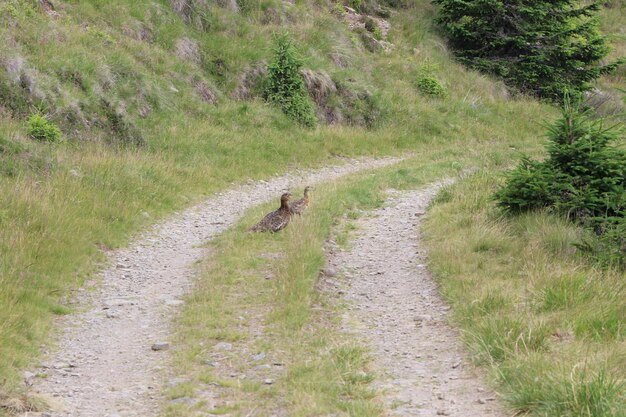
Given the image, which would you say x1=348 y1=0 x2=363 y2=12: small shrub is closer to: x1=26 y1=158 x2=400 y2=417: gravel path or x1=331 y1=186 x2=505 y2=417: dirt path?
x1=26 y1=158 x2=400 y2=417: gravel path

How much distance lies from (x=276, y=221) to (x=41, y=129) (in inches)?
233

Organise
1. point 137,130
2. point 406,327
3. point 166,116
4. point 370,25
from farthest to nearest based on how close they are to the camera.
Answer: point 370,25 < point 166,116 < point 137,130 < point 406,327

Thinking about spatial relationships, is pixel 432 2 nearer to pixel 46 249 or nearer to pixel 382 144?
pixel 382 144

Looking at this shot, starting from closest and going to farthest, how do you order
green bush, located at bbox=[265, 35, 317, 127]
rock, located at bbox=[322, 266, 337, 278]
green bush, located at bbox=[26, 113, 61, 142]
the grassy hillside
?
rock, located at bbox=[322, 266, 337, 278], the grassy hillside, green bush, located at bbox=[26, 113, 61, 142], green bush, located at bbox=[265, 35, 317, 127]

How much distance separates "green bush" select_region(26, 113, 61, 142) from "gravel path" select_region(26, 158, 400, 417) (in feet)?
11.0

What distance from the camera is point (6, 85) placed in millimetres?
15039

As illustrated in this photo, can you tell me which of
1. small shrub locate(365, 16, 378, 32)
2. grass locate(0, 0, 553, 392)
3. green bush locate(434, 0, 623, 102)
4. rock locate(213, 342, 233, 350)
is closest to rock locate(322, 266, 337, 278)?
rock locate(213, 342, 233, 350)

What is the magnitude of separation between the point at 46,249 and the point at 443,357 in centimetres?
570

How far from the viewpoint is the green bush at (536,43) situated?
3094 cm

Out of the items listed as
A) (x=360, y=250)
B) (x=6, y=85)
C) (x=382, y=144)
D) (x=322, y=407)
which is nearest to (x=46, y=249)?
(x=360, y=250)

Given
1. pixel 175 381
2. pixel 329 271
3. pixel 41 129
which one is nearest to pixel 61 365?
pixel 175 381

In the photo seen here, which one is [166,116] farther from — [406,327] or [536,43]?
[536,43]

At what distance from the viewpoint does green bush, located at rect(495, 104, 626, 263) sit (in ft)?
33.9

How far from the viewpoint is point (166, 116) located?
19.0 metres
